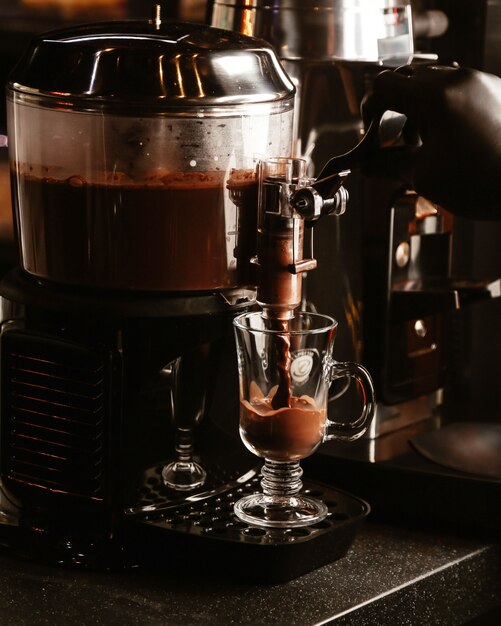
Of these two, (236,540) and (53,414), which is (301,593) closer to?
(236,540)

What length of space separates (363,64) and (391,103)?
0.52 feet

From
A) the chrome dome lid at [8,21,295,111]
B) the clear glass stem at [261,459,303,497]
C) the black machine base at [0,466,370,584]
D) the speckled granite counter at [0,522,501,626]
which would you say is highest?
the chrome dome lid at [8,21,295,111]

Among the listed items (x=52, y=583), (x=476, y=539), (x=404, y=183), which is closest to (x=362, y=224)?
(x=404, y=183)

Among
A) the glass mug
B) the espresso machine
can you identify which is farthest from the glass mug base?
the espresso machine

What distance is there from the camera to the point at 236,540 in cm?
84

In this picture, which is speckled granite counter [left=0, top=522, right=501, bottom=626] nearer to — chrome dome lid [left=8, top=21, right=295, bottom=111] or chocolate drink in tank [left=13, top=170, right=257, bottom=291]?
chocolate drink in tank [left=13, top=170, right=257, bottom=291]

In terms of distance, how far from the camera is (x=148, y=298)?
840mm

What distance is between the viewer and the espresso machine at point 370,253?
3.26 ft

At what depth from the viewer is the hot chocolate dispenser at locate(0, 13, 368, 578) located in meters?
0.82

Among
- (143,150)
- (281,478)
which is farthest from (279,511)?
(143,150)

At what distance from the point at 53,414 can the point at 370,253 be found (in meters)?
0.33

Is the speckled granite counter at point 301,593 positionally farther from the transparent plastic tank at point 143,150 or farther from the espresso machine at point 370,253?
the transparent plastic tank at point 143,150

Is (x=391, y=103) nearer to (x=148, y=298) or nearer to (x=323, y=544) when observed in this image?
(x=148, y=298)

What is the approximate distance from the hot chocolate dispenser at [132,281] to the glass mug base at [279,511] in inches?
0.4
